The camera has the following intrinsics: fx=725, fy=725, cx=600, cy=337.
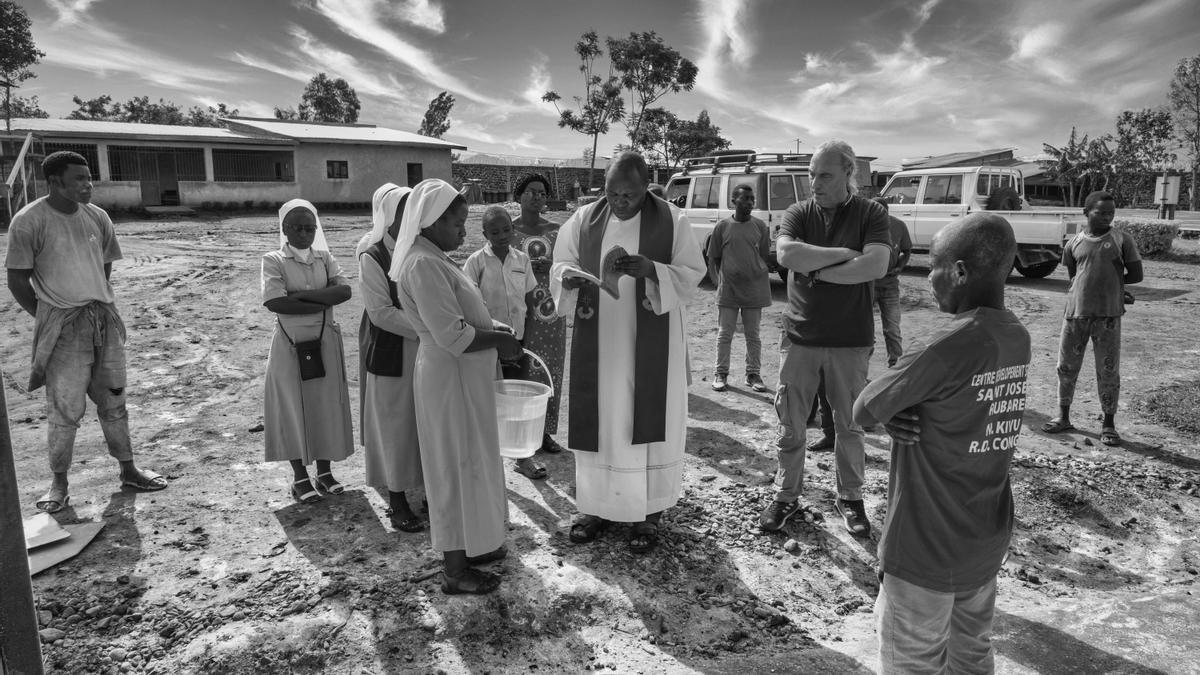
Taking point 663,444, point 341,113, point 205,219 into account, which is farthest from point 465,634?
point 341,113

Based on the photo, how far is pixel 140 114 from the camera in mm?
44281

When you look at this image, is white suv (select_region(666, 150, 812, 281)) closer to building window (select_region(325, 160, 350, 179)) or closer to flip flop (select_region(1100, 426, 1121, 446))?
flip flop (select_region(1100, 426, 1121, 446))

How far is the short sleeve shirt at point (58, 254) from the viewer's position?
404 centimetres

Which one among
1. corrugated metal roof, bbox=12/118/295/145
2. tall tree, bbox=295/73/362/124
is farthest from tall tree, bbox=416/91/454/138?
corrugated metal roof, bbox=12/118/295/145

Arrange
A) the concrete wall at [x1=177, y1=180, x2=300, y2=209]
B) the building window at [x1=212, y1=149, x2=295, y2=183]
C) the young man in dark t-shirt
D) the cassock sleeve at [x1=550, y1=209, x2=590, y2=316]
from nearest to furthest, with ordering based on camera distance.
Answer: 1. the young man in dark t-shirt
2. the cassock sleeve at [x1=550, y1=209, x2=590, y2=316]
3. the concrete wall at [x1=177, y1=180, x2=300, y2=209]
4. the building window at [x1=212, y1=149, x2=295, y2=183]

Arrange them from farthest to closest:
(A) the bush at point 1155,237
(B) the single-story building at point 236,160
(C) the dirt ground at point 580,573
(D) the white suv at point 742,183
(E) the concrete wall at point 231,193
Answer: (E) the concrete wall at point 231,193
(B) the single-story building at point 236,160
(A) the bush at point 1155,237
(D) the white suv at point 742,183
(C) the dirt ground at point 580,573

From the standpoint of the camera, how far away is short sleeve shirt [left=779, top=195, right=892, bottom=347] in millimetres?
3670

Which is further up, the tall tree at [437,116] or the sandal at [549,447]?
the tall tree at [437,116]

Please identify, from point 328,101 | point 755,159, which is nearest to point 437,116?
point 328,101

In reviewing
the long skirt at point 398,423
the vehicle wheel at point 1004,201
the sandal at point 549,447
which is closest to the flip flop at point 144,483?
the long skirt at point 398,423

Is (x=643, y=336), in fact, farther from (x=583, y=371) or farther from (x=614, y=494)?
(x=614, y=494)

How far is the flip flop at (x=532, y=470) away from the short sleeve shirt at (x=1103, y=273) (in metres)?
4.19

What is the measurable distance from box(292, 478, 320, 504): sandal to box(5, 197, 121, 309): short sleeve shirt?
1592 mm

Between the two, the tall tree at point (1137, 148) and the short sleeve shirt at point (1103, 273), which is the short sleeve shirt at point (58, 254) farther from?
the tall tree at point (1137, 148)
